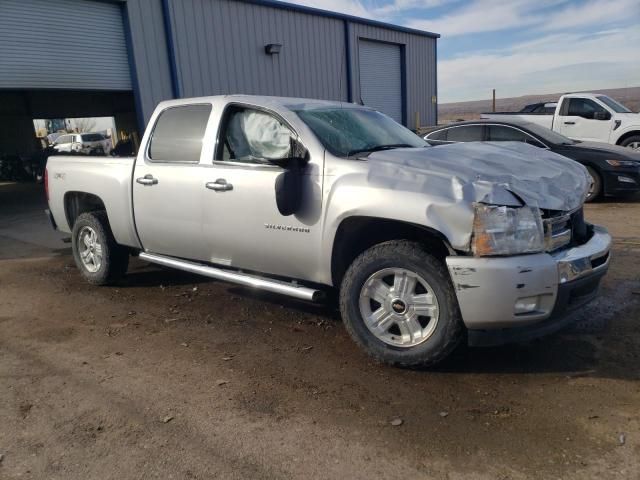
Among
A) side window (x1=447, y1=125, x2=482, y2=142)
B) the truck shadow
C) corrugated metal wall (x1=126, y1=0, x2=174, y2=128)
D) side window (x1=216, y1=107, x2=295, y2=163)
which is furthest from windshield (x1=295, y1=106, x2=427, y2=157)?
corrugated metal wall (x1=126, y1=0, x2=174, y2=128)

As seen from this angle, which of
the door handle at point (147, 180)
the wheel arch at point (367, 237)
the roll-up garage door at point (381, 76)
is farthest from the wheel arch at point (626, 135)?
the door handle at point (147, 180)

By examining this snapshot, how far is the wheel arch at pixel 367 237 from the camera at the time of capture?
3.39m

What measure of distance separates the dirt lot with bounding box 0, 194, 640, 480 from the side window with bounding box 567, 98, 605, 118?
8.78 meters

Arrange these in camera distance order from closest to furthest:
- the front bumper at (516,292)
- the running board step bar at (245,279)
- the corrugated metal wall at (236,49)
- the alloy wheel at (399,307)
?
the front bumper at (516,292)
the alloy wheel at (399,307)
the running board step bar at (245,279)
the corrugated metal wall at (236,49)

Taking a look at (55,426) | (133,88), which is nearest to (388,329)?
(55,426)

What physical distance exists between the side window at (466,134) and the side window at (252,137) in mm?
6534

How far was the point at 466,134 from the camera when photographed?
996 cm

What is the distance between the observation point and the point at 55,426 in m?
2.94

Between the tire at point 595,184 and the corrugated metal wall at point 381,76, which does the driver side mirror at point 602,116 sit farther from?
the corrugated metal wall at point 381,76

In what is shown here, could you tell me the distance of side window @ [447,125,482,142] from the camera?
9820 millimetres

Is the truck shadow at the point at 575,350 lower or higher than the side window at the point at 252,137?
lower

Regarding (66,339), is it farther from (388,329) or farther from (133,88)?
(133,88)

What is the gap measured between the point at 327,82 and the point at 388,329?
15.0 m

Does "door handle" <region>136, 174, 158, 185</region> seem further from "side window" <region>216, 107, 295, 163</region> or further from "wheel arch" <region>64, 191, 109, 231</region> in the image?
"wheel arch" <region>64, 191, 109, 231</region>
